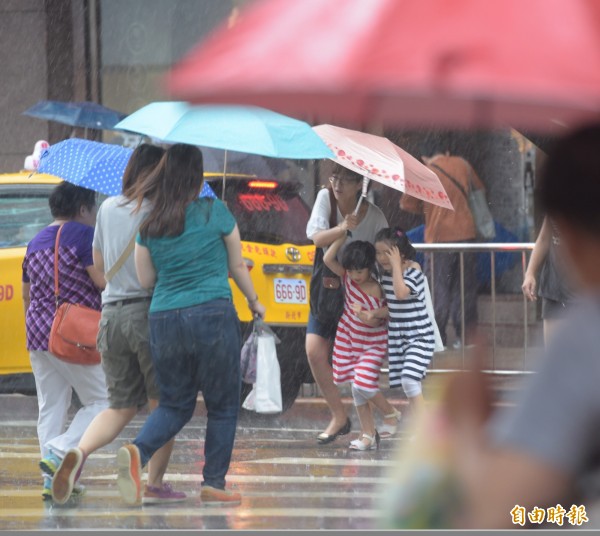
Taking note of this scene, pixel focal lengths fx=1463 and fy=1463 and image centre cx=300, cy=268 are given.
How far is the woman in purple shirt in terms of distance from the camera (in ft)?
24.1

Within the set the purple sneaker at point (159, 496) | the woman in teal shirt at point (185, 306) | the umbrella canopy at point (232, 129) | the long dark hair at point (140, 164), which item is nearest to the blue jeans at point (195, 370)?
the woman in teal shirt at point (185, 306)

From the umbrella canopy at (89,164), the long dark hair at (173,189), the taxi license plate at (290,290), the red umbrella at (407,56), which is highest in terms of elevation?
the red umbrella at (407,56)

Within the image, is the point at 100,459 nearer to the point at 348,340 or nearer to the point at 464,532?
the point at 348,340

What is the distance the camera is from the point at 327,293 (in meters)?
8.85

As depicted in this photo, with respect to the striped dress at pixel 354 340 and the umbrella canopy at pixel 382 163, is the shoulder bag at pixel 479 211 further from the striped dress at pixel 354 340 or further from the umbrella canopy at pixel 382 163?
the striped dress at pixel 354 340

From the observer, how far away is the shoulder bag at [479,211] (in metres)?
13.0

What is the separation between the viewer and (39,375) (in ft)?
24.5

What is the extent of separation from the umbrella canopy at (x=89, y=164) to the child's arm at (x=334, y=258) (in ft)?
4.25

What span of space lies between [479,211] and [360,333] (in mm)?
4658

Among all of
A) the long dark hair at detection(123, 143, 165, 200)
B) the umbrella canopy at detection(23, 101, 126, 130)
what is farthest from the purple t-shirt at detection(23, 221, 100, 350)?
the umbrella canopy at detection(23, 101, 126, 130)

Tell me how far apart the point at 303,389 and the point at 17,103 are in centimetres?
607

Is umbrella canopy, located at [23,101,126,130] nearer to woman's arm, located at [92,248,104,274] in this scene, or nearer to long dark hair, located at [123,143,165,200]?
woman's arm, located at [92,248,104,274]

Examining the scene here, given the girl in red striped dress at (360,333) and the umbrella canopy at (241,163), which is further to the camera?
the umbrella canopy at (241,163)

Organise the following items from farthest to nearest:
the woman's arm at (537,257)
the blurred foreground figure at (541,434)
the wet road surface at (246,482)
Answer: the woman's arm at (537,257)
the wet road surface at (246,482)
the blurred foreground figure at (541,434)
